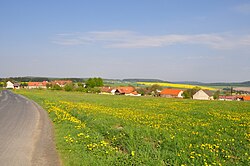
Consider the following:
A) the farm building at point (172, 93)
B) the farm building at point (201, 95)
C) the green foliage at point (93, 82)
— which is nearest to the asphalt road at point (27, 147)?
the farm building at point (201, 95)

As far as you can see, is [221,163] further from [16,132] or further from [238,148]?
[16,132]

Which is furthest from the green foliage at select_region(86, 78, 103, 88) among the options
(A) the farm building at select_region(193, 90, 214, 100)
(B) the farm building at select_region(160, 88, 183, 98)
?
(A) the farm building at select_region(193, 90, 214, 100)

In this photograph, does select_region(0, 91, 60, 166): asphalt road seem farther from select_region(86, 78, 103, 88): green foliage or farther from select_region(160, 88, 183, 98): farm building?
select_region(86, 78, 103, 88): green foliage

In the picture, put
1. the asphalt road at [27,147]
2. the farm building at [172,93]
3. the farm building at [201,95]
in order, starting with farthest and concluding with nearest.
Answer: the farm building at [172,93], the farm building at [201,95], the asphalt road at [27,147]

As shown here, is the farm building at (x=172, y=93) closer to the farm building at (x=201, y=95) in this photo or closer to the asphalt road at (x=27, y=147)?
the farm building at (x=201, y=95)

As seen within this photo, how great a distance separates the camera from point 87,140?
10773 millimetres

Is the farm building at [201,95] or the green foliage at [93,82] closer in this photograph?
the farm building at [201,95]

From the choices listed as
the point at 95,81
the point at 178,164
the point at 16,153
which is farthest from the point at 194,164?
the point at 95,81

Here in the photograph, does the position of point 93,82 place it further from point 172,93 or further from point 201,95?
point 201,95

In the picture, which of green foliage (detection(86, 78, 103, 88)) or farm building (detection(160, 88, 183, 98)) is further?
green foliage (detection(86, 78, 103, 88))

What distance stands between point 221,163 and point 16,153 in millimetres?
6124

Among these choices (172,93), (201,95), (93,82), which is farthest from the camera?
(93,82)

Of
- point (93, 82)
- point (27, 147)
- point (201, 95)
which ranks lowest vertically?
point (201, 95)

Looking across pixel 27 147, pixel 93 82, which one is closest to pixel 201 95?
pixel 93 82
